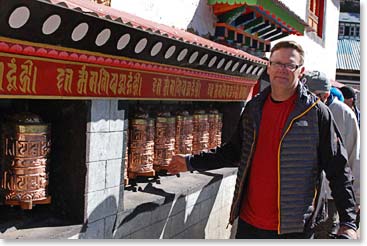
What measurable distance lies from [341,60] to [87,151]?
15.0m

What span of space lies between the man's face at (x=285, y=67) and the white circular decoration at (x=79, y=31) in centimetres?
97

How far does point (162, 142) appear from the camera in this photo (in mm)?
4254

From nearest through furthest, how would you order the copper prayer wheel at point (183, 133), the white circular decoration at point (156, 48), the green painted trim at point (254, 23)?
1. the white circular decoration at point (156, 48)
2. the copper prayer wheel at point (183, 133)
3. the green painted trim at point (254, 23)

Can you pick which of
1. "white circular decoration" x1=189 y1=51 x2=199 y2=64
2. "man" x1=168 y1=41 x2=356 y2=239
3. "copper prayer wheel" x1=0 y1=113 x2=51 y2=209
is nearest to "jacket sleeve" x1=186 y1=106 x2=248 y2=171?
"man" x1=168 y1=41 x2=356 y2=239

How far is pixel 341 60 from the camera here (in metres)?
16.4

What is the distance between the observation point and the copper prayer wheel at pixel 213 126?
17.6 feet

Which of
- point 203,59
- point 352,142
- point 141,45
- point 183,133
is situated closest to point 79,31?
point 141,45

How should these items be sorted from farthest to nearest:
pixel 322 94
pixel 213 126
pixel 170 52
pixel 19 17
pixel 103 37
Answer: pixel 213 126
pixel 322 94
pixel 170 52
pixel 103 37
pixel 19 17

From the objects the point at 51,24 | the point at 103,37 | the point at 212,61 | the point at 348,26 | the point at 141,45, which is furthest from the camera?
the point at 348,26

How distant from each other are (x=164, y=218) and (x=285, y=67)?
194 cm

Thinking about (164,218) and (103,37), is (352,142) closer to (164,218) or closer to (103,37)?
(164,218)

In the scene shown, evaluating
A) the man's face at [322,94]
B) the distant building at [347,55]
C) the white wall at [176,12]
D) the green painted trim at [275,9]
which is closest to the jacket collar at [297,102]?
the man's face at [322,94]

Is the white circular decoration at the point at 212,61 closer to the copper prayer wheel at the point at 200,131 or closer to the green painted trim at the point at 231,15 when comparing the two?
the copper prayer wheel at the point at 200,131

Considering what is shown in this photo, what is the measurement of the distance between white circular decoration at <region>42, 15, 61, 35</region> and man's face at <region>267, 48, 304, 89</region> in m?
1.07
